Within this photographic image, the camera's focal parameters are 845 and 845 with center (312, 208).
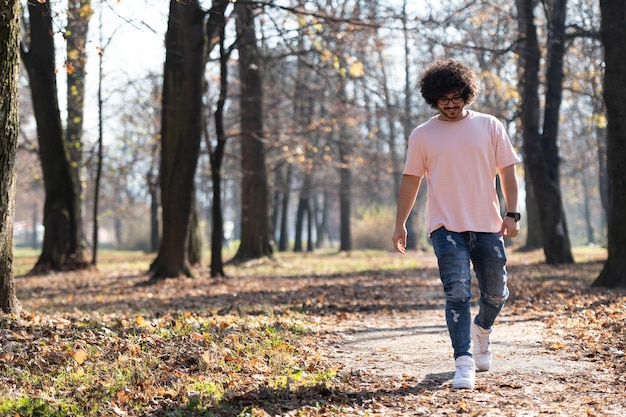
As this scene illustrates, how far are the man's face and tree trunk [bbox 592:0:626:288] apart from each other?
274 inches

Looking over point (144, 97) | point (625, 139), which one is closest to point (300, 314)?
point (625, 139)

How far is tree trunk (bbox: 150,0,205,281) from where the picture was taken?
16.2 m

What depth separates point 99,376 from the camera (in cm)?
560

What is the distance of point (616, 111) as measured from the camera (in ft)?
38.7

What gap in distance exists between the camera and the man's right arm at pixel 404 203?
19.0ft

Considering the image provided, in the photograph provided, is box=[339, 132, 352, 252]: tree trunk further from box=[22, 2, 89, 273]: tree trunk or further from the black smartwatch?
the black smartwatch

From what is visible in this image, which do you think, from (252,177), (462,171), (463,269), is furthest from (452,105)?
(252,177)

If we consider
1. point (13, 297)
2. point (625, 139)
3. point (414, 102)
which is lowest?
point (13, 297)

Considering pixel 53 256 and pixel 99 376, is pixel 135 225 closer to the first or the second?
pixel 53 256

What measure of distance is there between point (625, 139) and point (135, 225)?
4640 cm

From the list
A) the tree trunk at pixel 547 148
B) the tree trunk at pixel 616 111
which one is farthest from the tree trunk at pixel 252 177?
the tree trunk at pixel 616 111

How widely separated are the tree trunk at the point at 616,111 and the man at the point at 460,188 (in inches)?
266

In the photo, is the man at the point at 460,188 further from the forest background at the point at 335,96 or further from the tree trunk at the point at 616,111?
the tree trunk at the point at 616,111

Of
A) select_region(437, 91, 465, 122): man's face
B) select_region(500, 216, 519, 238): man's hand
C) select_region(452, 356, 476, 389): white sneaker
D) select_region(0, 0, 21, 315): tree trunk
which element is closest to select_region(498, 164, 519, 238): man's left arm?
select_region(500, 216, 519, 238): man's hand
